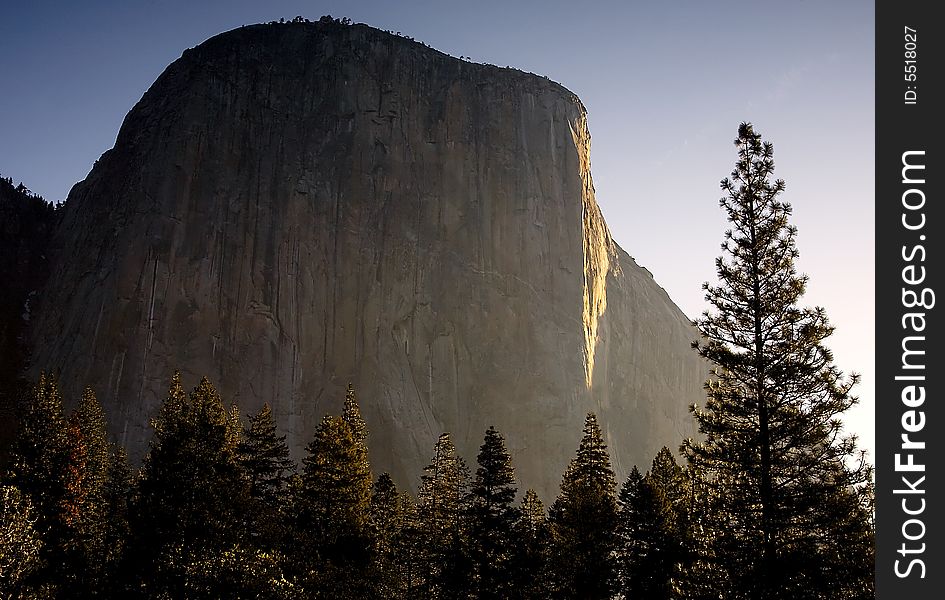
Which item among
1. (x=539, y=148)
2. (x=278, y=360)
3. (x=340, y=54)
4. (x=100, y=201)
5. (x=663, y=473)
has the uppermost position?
(x=340, y=54)

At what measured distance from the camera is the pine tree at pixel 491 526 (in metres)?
26.3

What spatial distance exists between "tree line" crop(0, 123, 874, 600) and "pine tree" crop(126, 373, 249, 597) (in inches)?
2.1

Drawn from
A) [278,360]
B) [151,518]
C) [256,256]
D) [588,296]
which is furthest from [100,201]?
[151,518]

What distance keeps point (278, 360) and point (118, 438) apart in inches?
579

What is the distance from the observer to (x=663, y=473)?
29594mm

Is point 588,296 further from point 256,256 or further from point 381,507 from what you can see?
point 381,507

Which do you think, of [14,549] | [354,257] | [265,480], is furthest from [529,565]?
[354,257]

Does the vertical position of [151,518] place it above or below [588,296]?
below

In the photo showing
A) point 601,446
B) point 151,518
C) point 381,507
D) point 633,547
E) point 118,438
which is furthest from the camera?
point 118,438

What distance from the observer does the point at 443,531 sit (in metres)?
29.8

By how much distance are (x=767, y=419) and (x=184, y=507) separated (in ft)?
51.4

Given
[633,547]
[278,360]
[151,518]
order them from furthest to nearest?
1. [278,360]
2. [633,547]
3. [151,518]

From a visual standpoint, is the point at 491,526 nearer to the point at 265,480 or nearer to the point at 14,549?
the point at 265,480
